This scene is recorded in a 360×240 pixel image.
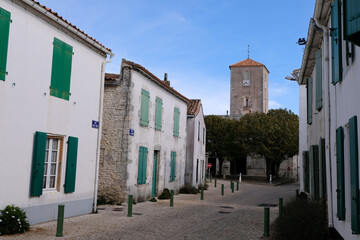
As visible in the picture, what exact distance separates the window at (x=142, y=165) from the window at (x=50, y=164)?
4703 millimetres

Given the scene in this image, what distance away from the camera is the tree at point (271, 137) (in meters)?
36.6

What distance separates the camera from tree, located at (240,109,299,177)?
36594 mm

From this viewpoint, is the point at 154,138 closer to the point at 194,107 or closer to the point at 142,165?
the point at 142,165

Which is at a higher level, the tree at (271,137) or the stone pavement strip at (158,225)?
the tree at (271,137)

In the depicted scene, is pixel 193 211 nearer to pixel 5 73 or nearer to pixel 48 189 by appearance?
pixel 48 189

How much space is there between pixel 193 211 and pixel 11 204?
21.9 ft

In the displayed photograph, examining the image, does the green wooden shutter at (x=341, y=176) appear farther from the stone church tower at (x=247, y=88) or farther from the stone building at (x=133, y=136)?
the stone church tower at (x=247, y=88)

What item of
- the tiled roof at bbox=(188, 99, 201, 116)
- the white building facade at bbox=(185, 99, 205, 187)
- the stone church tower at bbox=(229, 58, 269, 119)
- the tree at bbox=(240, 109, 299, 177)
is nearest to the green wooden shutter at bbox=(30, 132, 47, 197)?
the white building facade at bbox=(185, 99, 205, 187)

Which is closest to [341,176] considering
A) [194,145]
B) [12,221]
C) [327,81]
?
[327,81]

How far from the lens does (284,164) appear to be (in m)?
46.8

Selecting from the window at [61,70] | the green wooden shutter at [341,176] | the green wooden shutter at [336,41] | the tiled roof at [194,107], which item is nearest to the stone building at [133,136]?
the window at [61,70]

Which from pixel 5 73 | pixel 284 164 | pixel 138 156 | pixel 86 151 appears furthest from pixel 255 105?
pixel 5 73

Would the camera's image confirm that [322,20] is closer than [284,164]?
Yes

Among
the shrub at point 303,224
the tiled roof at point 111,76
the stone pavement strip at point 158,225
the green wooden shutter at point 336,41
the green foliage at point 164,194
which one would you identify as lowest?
the stone pavement strip at point 158,225
